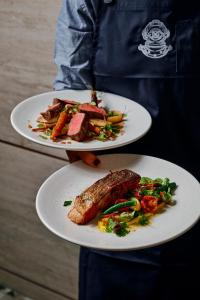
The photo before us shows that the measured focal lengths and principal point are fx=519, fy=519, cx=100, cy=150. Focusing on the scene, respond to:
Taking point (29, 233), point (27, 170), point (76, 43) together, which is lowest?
point (29, 233)

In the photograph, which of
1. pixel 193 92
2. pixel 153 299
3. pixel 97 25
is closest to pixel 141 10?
pixel 97 25

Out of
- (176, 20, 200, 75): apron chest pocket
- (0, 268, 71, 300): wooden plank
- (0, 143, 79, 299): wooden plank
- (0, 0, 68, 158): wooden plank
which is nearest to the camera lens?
(176, 20, 200, 75): apron chest pocket

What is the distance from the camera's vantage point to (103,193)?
1.19 m

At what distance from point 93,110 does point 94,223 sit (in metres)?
0.33

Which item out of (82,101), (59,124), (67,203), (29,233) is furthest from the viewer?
(29,233)

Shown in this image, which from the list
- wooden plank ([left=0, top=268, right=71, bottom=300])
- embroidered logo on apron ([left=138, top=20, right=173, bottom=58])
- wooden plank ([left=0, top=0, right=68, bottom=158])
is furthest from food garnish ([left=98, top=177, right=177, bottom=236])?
wooden plank ([left=0, top=268, right=71, bottom=300])

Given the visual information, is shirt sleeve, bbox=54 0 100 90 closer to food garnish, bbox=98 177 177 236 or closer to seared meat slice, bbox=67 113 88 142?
seared meat slice, bbox=67 113 88 142

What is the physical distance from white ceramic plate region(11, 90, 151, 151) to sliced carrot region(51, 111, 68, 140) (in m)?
0.03

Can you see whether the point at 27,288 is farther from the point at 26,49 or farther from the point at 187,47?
the point at 187,47

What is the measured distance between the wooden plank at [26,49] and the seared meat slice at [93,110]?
0.58 metres

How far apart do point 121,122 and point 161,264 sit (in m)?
0.42

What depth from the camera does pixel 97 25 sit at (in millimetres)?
1385

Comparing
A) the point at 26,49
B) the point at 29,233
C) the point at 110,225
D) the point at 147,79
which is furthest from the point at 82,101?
the point at 29,233

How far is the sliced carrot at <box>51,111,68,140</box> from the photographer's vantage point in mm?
1267
